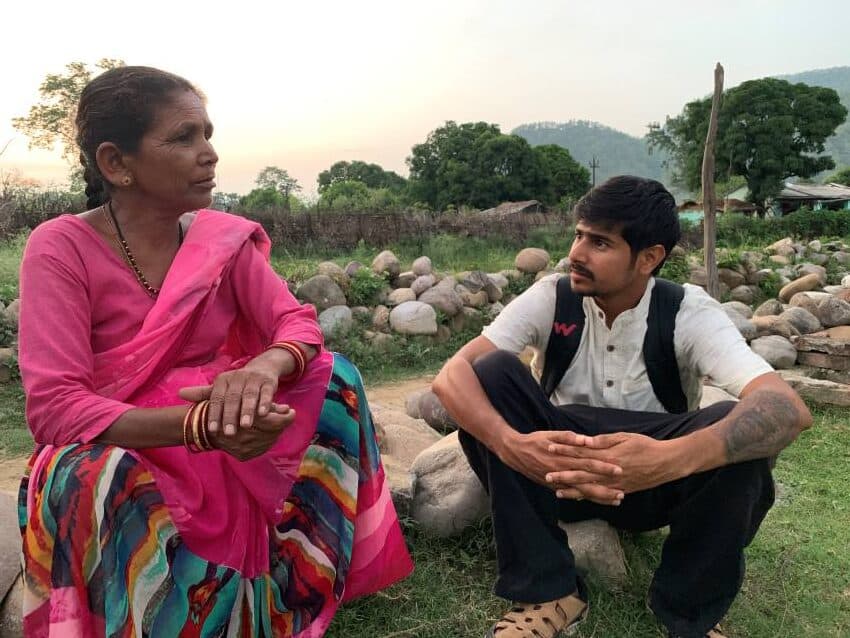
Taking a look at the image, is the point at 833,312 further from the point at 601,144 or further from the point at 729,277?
the point at 601,144

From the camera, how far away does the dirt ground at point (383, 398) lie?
391 centimetres

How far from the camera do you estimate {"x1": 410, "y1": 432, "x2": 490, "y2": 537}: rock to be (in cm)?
256

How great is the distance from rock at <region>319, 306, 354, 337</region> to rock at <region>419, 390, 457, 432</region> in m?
2.49

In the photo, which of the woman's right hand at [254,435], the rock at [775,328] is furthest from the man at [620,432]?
the rock at [775,328]

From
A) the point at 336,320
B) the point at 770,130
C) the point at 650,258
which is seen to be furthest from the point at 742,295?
the point at 770,130

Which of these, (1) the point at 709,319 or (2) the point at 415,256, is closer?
(1) the point at 709,319

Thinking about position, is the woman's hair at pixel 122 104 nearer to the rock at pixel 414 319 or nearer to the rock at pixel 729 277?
the rock at pixel 414 319

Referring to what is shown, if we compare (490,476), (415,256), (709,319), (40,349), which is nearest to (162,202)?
(40,349)

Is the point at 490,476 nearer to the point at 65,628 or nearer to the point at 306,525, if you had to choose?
the point at 306,525

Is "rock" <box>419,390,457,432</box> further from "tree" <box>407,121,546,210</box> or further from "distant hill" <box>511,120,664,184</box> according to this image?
"distant hill" <box>511,120,664,184</box>

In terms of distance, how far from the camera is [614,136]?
130 m

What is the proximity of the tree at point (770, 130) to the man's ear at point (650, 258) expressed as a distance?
3325 cm

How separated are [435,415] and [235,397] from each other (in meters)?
2.67

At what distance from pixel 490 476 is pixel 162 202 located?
4.00 ft
